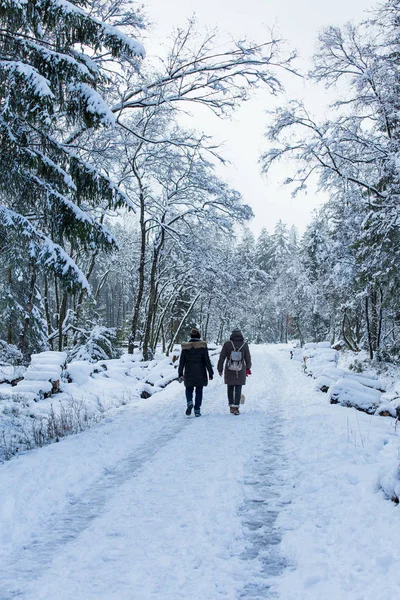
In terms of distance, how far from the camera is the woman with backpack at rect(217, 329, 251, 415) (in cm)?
1006

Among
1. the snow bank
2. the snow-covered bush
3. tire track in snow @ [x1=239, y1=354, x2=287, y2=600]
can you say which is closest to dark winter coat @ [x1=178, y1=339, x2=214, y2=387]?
tire track in snow @ [x1=239, y1=354, x2=287, y2=600]

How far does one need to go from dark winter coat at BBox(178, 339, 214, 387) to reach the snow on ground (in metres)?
2.08

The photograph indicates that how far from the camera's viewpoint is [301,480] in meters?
5.36

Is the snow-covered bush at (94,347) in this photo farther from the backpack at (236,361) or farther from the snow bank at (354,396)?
the snow bank at (354,396)

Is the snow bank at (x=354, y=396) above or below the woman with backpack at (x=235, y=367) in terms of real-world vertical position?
below

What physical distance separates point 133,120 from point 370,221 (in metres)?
11.0

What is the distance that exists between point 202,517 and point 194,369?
570 cm

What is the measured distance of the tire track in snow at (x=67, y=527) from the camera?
3.30 meters

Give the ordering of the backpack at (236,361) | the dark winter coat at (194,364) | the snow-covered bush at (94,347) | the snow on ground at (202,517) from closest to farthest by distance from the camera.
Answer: the snow on ground at (202,517) < the dark winter coat at (194,364) < the backpack at (236,361) < the snow-covered bush at (94,347)

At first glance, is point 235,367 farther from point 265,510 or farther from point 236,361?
point 265,510

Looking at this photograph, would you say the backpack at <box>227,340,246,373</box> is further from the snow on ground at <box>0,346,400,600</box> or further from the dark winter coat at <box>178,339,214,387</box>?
the snow on ground at <box>0,346,400,600</box>

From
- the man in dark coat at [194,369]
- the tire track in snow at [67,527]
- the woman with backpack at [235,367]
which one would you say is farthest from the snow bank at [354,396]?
the tire track in snow at [67,527]

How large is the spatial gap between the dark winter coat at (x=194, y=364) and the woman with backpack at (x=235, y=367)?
1.68 ft

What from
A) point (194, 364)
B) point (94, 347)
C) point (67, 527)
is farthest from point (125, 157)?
point (67, 527)
